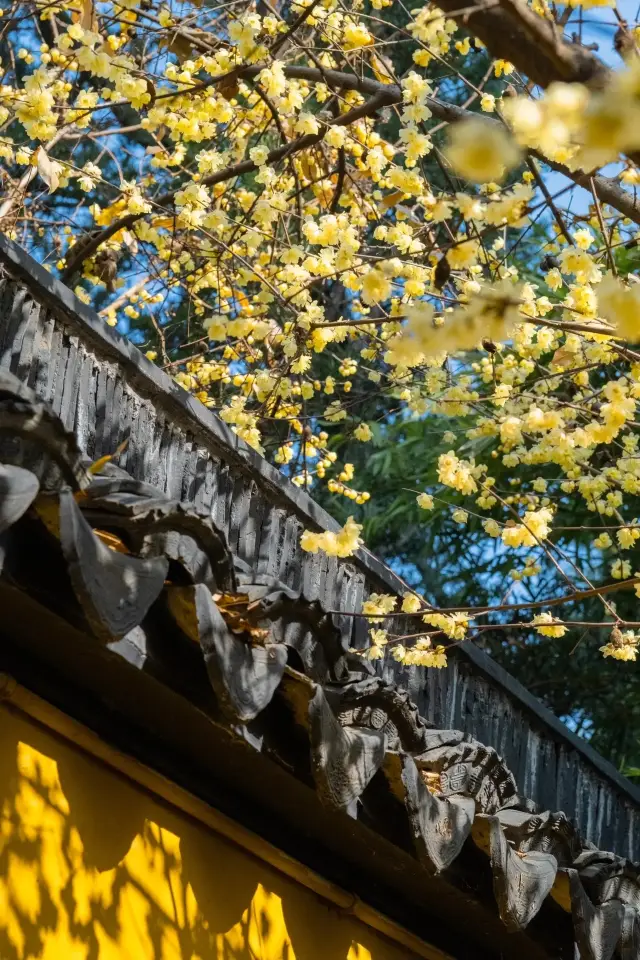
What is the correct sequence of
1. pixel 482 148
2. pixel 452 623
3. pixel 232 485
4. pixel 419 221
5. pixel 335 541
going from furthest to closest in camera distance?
pixel 419 221, pixel 452 623, pixel 232 485, pixel 335 541, pixel 482 148

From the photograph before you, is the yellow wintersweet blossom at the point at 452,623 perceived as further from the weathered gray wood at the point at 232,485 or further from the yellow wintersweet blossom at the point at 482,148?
the yellow wintersweet blossom at the point at 482,148

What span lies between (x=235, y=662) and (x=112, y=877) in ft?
2.57

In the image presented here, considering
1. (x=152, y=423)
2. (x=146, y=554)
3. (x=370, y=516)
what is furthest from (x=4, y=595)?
(x=370, y=516)

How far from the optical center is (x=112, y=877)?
10.3 ft

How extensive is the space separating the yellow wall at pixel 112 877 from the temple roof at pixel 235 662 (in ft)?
0.39

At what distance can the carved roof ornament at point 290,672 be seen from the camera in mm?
2410

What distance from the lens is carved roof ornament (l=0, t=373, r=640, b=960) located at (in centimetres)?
241

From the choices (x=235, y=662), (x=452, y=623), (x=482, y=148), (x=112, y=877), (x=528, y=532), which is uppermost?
(x=528, y=532)

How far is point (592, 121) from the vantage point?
151 centimetres

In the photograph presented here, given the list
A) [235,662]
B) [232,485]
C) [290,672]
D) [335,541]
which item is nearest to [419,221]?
[232,485]

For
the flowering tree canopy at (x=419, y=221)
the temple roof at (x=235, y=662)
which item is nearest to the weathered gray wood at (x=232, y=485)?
the temple roof at (x=235, y=662)

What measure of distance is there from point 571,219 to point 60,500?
10.5ft

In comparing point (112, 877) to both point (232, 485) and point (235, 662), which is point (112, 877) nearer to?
point (235, 662)

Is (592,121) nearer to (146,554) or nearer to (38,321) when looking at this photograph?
(146,554)
